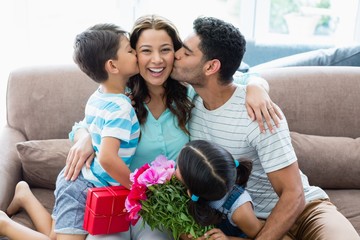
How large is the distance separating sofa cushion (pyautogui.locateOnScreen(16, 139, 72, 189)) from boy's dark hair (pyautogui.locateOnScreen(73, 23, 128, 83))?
56 centimetres

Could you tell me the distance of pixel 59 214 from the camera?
2.00m

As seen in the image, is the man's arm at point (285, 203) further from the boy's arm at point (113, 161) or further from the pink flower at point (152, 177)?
the boy's arm at point (113, 161)

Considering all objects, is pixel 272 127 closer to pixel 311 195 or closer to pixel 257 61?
pixel 311 195

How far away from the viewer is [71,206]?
1989mm

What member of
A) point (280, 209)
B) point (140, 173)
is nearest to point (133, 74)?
point (140, 173)

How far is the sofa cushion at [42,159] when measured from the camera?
238cm

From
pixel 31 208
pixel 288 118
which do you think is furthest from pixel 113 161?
pixel 288 118

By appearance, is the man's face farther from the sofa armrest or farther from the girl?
the sofa armrest

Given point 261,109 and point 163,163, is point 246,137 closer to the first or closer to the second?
point 261,109

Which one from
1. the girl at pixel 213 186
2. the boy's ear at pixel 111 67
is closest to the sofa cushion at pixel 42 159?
the boy's ear at pixel 111 67

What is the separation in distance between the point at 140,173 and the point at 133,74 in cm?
43

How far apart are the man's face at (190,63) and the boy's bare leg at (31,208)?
0.81 metres

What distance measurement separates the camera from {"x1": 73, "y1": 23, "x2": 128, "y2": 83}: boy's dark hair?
1.97m

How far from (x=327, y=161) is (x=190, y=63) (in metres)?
0.93
